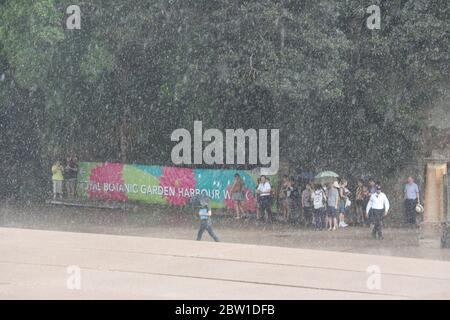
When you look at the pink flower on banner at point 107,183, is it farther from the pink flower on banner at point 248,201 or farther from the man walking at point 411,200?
the man walking at point 411,200

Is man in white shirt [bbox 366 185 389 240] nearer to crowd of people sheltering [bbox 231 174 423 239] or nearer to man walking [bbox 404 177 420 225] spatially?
crowd of people sheltering [bbox 231 174 423 239]

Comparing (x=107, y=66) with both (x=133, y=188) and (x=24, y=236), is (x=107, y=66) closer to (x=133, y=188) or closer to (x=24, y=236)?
(x=133, y=188)

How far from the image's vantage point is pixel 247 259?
12.8 metres

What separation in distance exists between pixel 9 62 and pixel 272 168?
866 cm

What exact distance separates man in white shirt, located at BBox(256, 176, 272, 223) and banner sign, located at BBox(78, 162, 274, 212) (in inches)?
32.5

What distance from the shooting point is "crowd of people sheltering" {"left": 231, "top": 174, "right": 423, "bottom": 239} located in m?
22.3

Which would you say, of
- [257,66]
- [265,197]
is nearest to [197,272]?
[257,66]

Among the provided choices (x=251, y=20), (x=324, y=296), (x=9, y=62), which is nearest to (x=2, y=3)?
(x=9, y=62)

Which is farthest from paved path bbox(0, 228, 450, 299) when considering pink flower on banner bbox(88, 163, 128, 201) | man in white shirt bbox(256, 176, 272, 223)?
pink flower on banner bbox(88, 163, 128, 201)

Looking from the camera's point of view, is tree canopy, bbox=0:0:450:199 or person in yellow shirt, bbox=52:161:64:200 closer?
tree canopy, bbox=0:0:450:199

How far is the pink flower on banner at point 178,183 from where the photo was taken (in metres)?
26.8

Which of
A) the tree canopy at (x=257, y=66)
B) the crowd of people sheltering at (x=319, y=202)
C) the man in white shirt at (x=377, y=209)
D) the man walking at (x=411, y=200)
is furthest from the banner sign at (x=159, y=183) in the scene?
the man in white shirt at (x=377, y=209)

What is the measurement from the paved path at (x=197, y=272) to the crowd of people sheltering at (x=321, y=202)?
781cm

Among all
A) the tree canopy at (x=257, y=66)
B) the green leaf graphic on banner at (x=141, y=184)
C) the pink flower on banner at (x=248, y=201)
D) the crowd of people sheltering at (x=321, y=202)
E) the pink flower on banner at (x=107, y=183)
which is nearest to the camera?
the tree canopy at (x=257, y=66)
